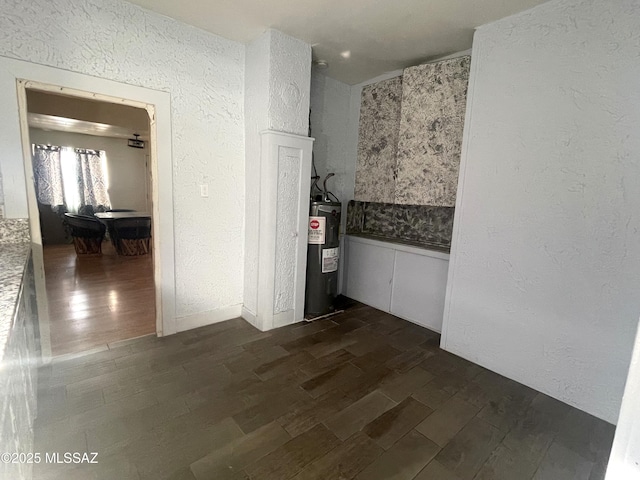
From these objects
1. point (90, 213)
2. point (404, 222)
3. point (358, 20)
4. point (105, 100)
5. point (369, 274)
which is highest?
point (358, 20)

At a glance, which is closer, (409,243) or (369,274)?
(409,243)

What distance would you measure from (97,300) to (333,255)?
275 cm

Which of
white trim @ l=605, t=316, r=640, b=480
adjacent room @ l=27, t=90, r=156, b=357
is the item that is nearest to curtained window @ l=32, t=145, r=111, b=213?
adjacent room @ l=27, t=90, r=156, b=357

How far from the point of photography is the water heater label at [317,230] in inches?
120

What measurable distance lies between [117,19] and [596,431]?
4.16m

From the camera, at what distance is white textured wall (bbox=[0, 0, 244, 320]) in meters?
1.98

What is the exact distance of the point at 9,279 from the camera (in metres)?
1.29

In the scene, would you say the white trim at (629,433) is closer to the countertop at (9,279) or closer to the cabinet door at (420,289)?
the countertop at (9,279)

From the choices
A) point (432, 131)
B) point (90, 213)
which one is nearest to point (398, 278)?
point (432, 131)

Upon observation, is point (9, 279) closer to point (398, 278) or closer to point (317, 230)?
point (317, 230)

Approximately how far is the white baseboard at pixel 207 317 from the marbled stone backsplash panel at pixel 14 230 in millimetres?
1248

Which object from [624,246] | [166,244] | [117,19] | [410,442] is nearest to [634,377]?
[410,442]

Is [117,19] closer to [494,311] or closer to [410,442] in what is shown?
[410,442]

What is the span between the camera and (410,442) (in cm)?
164
